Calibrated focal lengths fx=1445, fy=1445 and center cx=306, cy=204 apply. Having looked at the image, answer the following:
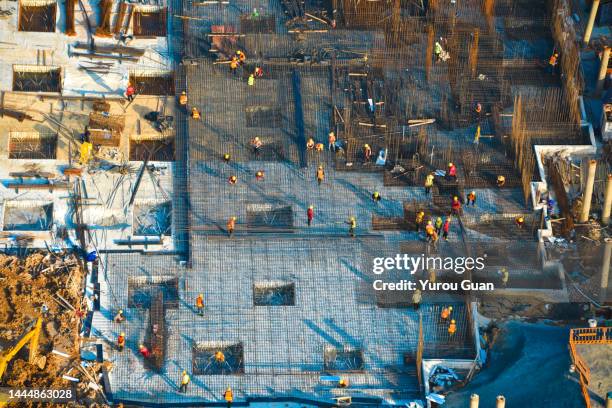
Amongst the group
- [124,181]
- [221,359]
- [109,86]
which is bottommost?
[221,359]

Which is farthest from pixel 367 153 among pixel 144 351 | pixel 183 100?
pixel 144 351

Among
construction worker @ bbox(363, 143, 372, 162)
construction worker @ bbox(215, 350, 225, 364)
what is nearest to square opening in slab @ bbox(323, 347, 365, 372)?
construction worker @ bbox(215, 350, 225, 364)

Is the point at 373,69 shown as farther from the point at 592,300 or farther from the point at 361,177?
the point at 592,300

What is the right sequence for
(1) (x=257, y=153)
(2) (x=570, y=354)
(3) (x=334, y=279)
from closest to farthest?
(2) (x=570, y=354)
(3) (x=334, y=279)
(1) (x=257, y=153)

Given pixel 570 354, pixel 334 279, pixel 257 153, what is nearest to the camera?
pixel 570 354

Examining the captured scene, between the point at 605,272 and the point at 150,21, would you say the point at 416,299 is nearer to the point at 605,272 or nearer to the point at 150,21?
the point at 605,272

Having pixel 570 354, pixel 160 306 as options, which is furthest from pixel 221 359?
pixel 570 354

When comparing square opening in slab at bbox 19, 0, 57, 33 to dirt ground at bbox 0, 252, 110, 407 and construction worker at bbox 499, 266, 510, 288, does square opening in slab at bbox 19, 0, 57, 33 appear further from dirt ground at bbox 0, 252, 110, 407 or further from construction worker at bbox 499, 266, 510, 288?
construction worker at bbox 499, 266, 510, 288
